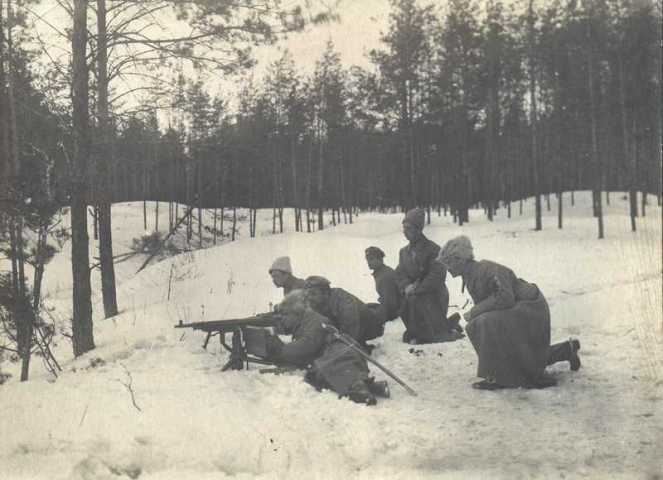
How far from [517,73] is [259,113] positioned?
41.7 ft

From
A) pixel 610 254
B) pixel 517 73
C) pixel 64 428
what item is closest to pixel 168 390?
pixel 64 428

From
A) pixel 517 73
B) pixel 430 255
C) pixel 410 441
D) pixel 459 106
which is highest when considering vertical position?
pixel 517 73

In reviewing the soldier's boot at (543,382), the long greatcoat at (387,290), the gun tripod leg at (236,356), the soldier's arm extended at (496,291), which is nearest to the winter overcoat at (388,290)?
the long greatcoat at (387,290)

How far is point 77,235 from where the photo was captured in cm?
727

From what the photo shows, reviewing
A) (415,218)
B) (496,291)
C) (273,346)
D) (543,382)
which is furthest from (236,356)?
(543,382)

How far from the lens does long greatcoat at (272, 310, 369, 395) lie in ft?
17.8

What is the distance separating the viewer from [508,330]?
5.33m

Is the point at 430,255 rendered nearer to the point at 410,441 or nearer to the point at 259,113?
the point at 410,441

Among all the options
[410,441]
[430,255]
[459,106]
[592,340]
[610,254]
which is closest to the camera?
[410,441]

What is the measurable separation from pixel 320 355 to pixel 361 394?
0.93 m

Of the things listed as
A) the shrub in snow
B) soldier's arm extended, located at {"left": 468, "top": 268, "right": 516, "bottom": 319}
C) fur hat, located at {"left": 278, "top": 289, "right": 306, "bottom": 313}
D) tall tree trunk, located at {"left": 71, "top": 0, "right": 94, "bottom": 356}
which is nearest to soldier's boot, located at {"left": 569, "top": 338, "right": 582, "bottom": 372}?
soldier's arm extended, located at {"left": 468, "top": 268, "right": 516, "bottom": 319}

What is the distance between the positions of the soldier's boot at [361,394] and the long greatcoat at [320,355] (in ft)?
0.25

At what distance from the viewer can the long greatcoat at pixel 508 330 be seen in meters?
5.34

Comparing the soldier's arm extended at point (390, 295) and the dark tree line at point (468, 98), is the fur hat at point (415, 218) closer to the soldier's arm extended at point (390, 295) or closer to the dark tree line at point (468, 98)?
the soldier's arm extended at point (390, 295)
